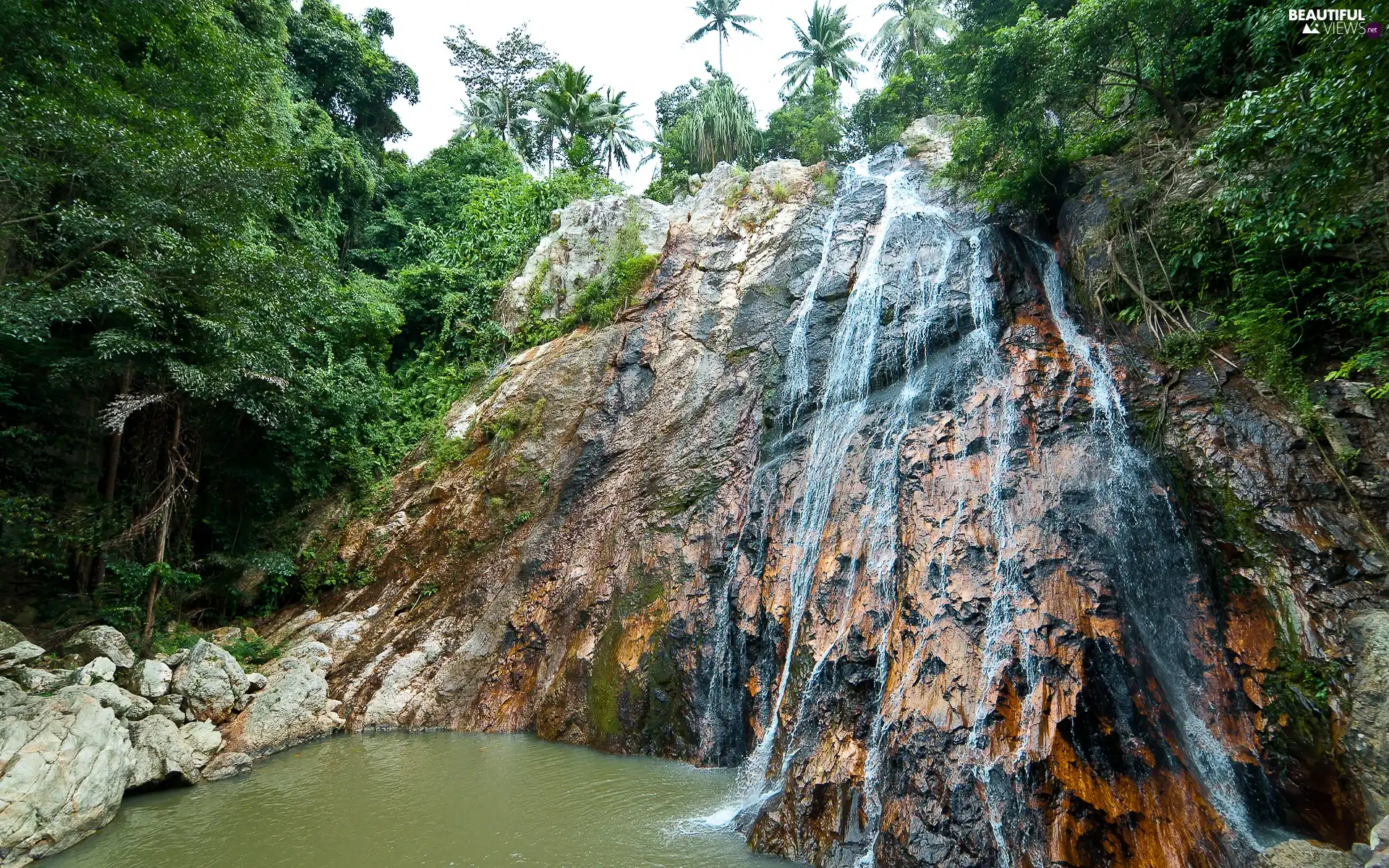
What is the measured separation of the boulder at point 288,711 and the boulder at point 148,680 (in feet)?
Result: 3.17

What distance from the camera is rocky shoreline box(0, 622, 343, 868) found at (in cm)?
582

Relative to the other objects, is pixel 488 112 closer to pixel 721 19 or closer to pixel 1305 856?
pixel 721 19

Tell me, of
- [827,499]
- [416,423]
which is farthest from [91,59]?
[827,499]

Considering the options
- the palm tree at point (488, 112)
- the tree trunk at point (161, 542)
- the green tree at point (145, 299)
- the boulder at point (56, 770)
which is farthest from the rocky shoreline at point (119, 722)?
the palm tree at point (488, 112)

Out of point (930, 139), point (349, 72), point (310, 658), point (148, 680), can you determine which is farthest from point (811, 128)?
point (148, 680)

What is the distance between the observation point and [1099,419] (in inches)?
262

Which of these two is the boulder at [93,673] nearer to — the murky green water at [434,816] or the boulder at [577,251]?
the murky green water at [434,816]

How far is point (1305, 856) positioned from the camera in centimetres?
378

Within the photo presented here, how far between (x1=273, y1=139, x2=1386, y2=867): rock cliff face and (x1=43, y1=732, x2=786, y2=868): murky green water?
69cm

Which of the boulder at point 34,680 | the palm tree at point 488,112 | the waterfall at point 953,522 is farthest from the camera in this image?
the palm tree at point 488,112

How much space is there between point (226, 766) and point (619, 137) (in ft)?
78.7

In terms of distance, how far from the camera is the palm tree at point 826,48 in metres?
26.3

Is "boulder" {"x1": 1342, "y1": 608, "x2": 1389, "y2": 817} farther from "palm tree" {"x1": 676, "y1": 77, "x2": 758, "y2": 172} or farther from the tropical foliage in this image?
"palm tree" {"x1": 676, "y1": 77, "x2": 758, "y2": 172}

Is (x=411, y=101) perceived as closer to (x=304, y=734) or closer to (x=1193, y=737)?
(x=304, y=734)
